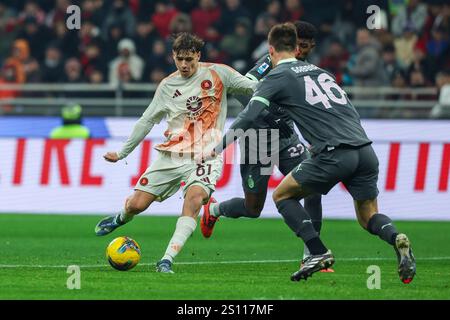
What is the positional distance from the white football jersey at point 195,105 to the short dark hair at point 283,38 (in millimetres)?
1454

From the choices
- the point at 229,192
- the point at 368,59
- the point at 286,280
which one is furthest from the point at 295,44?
the point at 368,59

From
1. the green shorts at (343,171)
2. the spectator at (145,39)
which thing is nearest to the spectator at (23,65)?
the spectator at (145,39)

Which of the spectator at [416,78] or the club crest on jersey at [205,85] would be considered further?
the spectator at [416,78]

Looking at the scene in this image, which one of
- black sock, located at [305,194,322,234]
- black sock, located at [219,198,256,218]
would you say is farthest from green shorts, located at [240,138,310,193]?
black sock, located at [305,194,322,234]

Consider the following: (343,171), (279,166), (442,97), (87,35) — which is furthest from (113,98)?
(343,171)

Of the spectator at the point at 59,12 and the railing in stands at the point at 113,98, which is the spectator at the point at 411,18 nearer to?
the railing in stands at the point at 113,98

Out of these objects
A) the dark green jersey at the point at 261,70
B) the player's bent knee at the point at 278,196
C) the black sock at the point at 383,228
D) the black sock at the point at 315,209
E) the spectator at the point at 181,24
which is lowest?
the black sock at the point at 315,209

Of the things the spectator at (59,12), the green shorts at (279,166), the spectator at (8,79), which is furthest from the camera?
the spectator at (59,12)

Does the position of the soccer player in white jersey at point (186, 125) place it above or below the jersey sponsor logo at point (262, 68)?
below

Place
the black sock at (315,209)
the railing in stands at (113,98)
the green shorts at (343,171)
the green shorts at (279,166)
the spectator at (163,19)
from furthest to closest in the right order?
1. the spectator at (163,19)
2. the railing in stands at (113,98)
3. the green shorts at (279,166)
4. the black sock at (315,209)
5. the green shorts at (343,171)

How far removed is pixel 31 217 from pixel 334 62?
21.6ft

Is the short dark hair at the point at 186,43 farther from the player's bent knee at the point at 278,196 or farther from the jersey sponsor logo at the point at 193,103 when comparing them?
the player's bent knee at the point at 278,196

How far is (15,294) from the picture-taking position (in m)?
8.67

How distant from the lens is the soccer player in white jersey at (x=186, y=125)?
36.2 feet
